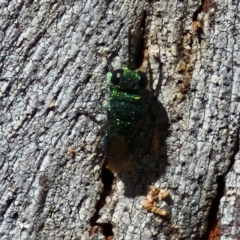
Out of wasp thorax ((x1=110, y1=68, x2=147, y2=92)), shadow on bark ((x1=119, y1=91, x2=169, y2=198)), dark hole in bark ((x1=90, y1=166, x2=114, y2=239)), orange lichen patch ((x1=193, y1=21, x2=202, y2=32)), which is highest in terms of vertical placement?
orange lichen patch ((x1=193, y1=21, x2=202, y2=32))

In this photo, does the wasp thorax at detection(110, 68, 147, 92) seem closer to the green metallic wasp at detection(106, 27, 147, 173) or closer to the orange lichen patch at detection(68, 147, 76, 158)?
the green metallic wasp at detection(106, 27, 147, 173)

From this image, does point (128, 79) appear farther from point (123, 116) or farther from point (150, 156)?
point (150, 156)

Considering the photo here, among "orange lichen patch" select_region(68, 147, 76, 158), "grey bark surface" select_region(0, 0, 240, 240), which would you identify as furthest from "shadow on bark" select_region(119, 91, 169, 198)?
"orange lichen patch" select_region(68, 147, 76, 158)

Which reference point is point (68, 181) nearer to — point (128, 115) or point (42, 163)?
point (42, 163)

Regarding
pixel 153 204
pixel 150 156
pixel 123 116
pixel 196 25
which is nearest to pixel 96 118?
pixel 123 116

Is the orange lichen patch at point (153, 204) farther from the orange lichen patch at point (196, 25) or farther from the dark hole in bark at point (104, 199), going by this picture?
the orange lichen patch at point (196, 25)

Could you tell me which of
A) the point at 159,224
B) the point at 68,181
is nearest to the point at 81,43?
the point at 68,181


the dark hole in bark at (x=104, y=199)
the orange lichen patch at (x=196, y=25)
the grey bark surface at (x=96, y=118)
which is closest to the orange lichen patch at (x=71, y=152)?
the grey bark surface at (x=96, y=118)
